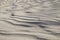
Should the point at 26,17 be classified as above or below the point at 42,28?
above

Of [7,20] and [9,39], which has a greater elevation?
[7,20]

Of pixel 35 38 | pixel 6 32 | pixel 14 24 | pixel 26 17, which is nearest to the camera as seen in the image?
pixel 35 38

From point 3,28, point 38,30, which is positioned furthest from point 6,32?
point 38,30

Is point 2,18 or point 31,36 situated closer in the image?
point 31,36

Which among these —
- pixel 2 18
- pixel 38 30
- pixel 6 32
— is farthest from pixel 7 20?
pixel 38 30

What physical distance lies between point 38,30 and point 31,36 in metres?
0.07

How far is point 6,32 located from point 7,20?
0.21 m

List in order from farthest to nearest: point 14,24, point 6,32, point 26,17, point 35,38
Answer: point 26,17 → point 14,24 → point 6,32 → point 35,38

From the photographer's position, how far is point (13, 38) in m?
0.93

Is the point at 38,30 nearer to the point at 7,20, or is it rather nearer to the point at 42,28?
the point at 42,28

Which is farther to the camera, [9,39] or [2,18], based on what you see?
[2,18]

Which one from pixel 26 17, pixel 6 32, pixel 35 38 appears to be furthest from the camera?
pixel 26 17

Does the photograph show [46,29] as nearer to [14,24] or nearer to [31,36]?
[31,36]

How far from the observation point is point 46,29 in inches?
38.9
